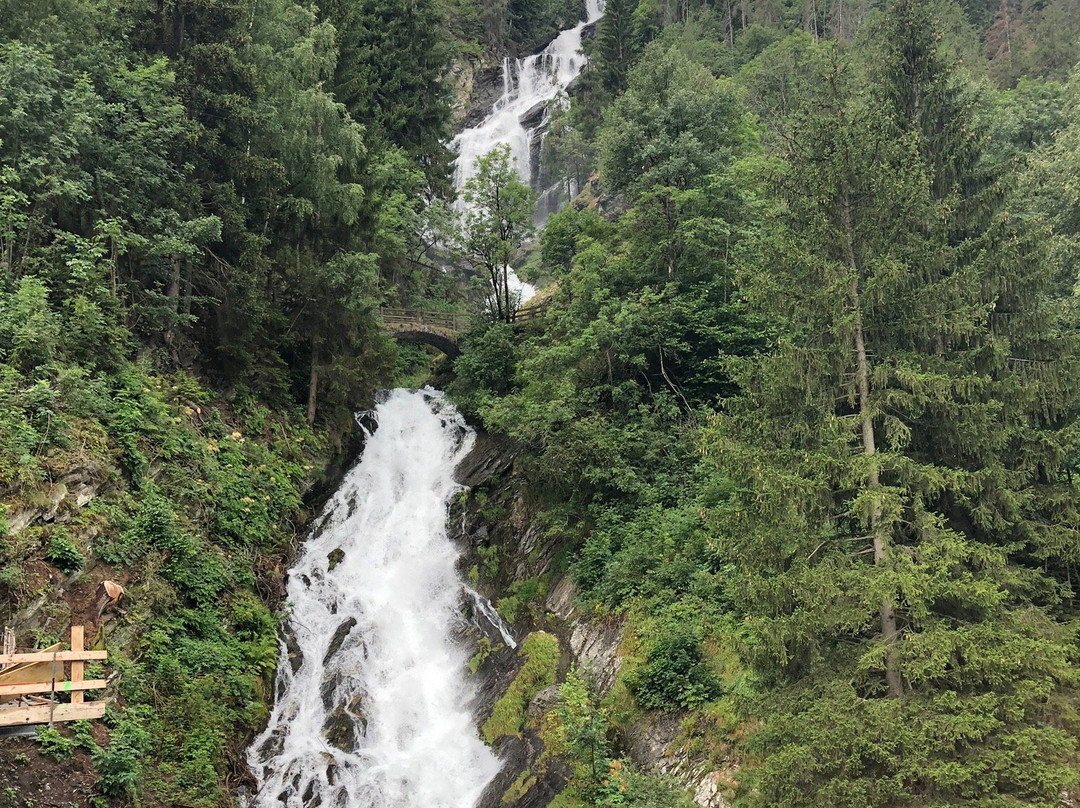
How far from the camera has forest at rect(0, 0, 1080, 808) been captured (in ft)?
26.2

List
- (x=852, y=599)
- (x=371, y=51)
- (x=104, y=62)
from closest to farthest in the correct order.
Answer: (x=852, y=599) → (x=104, y=62) → (x=371, y=51)

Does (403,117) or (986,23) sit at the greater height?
(986,23)

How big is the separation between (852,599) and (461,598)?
1066 centimetres

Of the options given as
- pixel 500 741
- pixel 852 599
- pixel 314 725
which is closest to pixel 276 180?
pixel 314 725

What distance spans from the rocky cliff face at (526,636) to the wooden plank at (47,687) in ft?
21.6

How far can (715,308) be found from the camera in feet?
56.8

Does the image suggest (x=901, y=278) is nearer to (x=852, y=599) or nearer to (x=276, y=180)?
A: (x=852, y=599)

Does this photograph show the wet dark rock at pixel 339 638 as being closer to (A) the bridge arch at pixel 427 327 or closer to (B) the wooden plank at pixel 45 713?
(B) the wooden plank at pixel 45 713

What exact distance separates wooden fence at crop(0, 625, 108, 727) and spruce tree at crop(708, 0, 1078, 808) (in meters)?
8.30

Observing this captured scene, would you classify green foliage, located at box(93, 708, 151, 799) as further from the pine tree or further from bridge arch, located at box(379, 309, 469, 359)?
the pine tree

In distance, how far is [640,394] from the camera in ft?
56.4

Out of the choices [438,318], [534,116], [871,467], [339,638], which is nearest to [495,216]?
[438,318]

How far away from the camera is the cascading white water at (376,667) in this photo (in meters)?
12.4

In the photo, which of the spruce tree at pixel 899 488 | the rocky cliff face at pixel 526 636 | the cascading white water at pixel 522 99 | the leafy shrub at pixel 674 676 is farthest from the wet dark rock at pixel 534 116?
the leafy shrub at pixel 674 676
